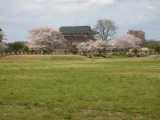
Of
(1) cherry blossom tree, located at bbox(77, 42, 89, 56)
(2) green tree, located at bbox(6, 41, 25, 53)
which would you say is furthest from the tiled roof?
(2) green tree, located at bbox(6, 41, 25, 53)

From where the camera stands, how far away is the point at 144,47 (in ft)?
372

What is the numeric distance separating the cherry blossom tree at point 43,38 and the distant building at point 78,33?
20429 millimetres

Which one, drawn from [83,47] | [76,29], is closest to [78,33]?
[76,29]

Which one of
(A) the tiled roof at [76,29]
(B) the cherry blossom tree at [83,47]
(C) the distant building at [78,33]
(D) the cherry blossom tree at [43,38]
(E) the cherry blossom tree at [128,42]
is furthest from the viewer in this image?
(A) the tiled roof at [76,29]

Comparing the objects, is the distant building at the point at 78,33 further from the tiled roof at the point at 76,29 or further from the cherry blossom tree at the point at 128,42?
the cherry blossom tree at the point at 128,42

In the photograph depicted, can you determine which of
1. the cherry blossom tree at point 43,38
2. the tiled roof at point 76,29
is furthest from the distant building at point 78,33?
the cherry blossom tree at point 43,38

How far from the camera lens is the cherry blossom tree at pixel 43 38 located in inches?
3081

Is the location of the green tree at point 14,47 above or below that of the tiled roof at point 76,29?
below

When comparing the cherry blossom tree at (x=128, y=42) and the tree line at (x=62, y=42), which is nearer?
the tree line at (x=62, y=42)

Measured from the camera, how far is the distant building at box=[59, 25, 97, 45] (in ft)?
341

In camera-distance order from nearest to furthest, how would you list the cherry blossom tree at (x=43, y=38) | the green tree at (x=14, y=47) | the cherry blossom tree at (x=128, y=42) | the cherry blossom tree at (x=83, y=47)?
1. the cherry blossom tree at (x=43, y=38)
2. the green tree at (x=14, y=47)
3. the cherry blossom tree at (x=83, y=47)
4. the cherry blossom tree at (x=128, y=42)

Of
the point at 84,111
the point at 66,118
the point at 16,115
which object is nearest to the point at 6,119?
the point at 16,115

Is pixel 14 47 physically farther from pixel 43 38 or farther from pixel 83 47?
pixel 83 47

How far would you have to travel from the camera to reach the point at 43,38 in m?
78.4
